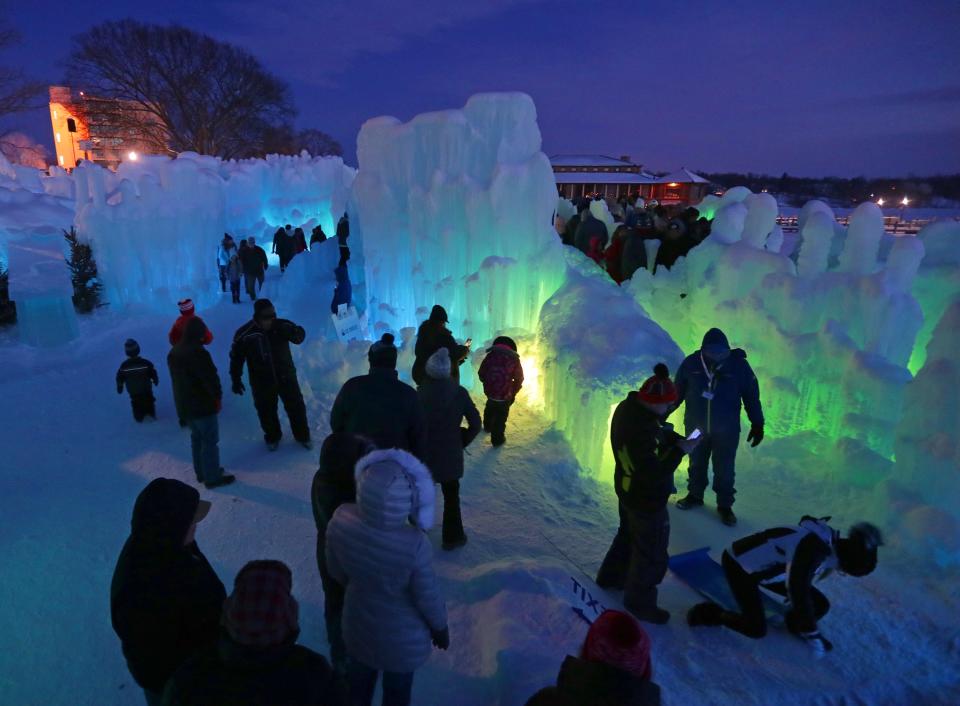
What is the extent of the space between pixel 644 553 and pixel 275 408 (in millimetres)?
3722

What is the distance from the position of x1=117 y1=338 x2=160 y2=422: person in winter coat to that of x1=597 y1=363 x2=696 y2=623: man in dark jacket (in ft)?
16.8

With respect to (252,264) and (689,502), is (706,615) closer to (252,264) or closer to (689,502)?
(689,502)

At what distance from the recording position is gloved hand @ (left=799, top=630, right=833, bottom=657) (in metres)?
3.38

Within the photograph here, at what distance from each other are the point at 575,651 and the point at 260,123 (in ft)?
116

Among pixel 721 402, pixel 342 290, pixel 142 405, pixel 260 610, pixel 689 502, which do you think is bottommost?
pixel 689 502

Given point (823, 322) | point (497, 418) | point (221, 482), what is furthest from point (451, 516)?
point (823, 322)

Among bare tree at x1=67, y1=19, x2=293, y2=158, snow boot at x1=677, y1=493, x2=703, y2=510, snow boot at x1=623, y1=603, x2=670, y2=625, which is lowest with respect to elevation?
snow boot at x1=677, y1=493, x2=703, y2=510

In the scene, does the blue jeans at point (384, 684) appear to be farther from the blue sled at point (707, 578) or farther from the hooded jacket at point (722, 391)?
the hooded jacket at point (722, 391)

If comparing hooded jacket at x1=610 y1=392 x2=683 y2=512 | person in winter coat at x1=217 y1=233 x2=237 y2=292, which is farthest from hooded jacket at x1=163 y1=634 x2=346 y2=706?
person in winter coat at x1=217 y1=233 x2=237 y2=292

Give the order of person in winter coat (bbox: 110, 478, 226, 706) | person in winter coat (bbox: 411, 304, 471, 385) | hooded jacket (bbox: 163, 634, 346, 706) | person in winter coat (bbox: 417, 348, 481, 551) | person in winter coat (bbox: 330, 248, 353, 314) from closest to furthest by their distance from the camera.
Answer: hooded jacket (bbox: 163, 634, 346, 706)
person in winter coat (bbox: 110, 478, 226, 706)
person in winter coat (bbox: 417, 348, 481, 551)
person in winter coat (bbox: 411, 304, 471, 385)
person in winter coat (bbox: 330, 248, 353, 314)

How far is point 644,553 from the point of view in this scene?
343cm

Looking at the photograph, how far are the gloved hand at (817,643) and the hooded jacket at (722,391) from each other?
182 cm

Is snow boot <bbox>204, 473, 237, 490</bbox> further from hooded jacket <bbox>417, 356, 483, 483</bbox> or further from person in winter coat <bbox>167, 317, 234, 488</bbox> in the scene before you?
hooded jacket <bbox>417, 356, 483, 483</bbox>

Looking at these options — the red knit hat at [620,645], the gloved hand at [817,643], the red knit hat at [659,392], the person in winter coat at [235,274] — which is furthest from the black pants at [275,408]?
the person in winter coat at [235,274]
